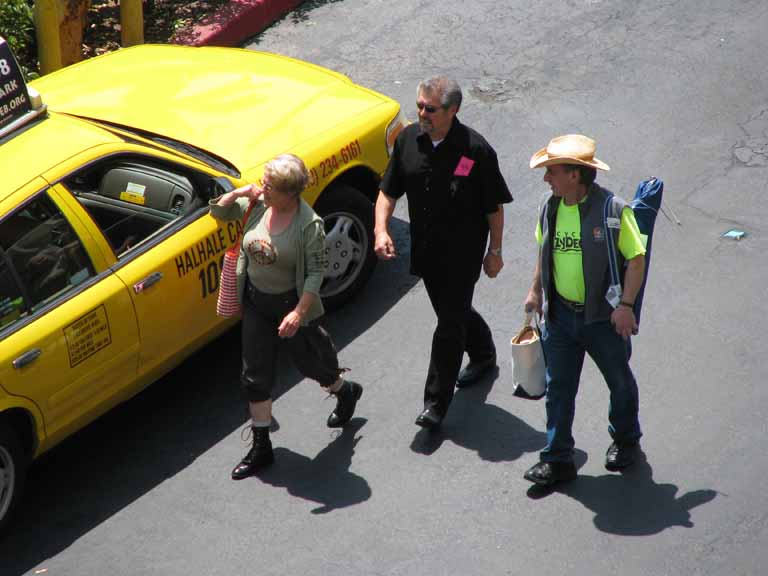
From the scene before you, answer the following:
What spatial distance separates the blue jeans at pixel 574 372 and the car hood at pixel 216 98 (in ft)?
7.00

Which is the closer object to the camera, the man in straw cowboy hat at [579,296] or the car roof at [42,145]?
the man in straw cowboy hat at [579,296]

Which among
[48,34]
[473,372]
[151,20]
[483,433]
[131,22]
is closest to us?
[483,433]

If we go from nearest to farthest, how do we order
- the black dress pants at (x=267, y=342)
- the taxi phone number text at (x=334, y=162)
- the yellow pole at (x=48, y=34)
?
1. the black dress pants at (x=267, y=342)
2. the taxi phone number text at (x=334, y=162)
3. the yellow pole at (x=48, y=34)

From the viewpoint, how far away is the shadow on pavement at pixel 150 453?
18.8 ft

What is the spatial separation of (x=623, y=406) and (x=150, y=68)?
12.6ft

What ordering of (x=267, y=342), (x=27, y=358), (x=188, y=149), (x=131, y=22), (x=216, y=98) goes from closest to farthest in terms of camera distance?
(x=27, y=358) < (x=267, y=342) < (x=188, y=149) < (x=216, y=98) < (x=131, y=22)

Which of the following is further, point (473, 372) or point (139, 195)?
point (473, 372)

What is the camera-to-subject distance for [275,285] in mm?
5586

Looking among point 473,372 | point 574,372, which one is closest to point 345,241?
point 473,372

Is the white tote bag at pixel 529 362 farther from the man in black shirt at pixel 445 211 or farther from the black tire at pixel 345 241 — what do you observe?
the black tire at pixel 345 241

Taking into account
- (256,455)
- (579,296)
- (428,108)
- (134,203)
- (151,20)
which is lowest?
(256,455)

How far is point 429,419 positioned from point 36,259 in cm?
212

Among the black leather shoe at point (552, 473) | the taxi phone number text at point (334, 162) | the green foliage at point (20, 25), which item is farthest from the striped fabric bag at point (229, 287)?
the green foliage at point (20, 25)

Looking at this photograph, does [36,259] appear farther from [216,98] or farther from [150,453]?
[216,98]
